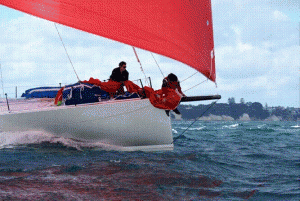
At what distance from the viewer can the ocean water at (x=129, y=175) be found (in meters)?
4.59

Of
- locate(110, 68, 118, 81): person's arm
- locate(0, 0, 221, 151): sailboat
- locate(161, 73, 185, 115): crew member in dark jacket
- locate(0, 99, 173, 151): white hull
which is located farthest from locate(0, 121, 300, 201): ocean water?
locate(110, 68, 118, 81): person's arm

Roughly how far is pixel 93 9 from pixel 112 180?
8.30 ft

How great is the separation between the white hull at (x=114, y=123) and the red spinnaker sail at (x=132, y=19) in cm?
209

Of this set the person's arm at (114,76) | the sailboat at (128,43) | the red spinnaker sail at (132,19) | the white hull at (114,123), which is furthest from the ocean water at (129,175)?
the red spinnaker sail at (132,19)

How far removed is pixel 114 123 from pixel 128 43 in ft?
11.5

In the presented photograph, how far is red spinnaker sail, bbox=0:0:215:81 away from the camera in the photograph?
500cm

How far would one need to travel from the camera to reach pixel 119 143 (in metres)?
8.34

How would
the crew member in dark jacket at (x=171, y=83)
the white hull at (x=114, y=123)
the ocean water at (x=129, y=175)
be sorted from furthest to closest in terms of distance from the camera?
the crew member in dark jacket at (x=171, y=83) → the white hull at (x=114, y=123) → the ocean water at (x=129, y=175)

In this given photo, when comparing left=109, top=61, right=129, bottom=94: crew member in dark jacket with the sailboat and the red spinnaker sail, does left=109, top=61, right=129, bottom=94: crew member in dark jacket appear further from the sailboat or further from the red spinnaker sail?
the red spinnaker sail

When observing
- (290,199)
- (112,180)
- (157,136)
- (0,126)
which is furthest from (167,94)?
(0,126)

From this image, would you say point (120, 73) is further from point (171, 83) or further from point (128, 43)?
point (128, 43)

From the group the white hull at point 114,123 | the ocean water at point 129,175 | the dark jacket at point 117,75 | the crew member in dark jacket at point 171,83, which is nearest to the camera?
the ocean water at point 129,175

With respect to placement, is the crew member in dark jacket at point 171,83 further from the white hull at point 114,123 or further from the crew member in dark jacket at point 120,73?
the crew member in dark jacket at point 120,73

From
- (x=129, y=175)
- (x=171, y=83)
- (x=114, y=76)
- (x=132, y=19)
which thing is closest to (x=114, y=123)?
(x=114, y=76)
